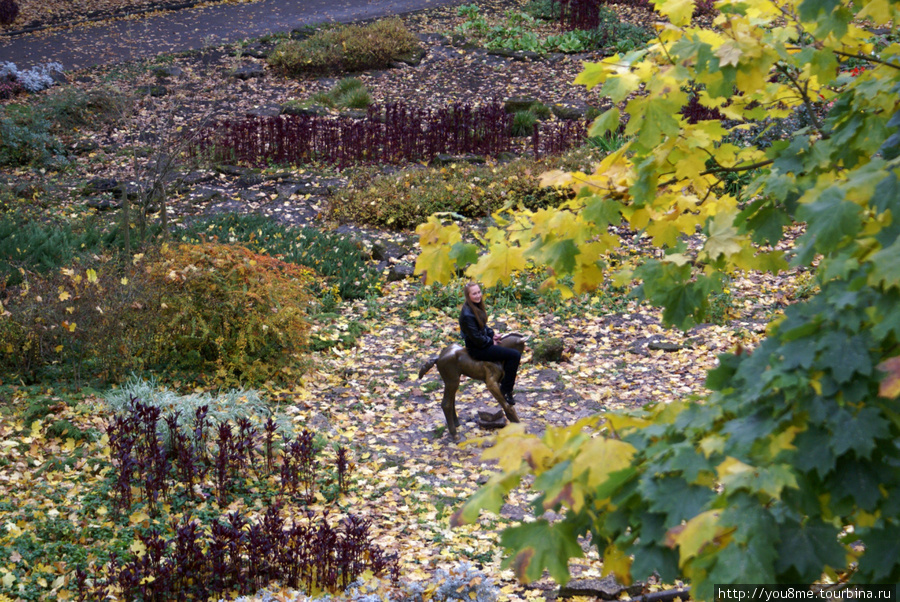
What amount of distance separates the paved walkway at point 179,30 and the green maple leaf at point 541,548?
53.5 feet

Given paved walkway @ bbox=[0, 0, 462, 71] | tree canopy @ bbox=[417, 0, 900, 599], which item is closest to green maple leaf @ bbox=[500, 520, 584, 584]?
tree canopy @ bbox=[417, 0, 900, 599]

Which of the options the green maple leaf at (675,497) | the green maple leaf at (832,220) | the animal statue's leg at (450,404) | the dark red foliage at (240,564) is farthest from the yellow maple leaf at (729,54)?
the animal statue's leg at (450,404)

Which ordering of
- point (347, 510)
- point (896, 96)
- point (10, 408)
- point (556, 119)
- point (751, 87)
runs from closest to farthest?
point (896, 96)
point (751, 87)
point (347, 510)
point (10, 408)
point (556, 119)

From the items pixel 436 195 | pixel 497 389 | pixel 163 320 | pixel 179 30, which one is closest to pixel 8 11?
pixel 179 30

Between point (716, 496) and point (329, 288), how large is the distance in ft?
25.1

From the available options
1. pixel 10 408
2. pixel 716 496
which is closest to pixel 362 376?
pixel 10 408

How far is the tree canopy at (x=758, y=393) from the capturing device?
1.50m

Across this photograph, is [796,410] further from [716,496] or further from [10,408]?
[10,408]

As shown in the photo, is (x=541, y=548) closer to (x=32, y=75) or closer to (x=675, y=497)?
(x=675, y=497)

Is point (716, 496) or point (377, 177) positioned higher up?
point (716, 496)

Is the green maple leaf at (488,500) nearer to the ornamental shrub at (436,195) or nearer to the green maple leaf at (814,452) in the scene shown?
the green maple leaf at (814,452)

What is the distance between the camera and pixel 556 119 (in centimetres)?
1434

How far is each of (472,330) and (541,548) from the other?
4.21 metres

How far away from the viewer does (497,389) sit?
19.8ft
